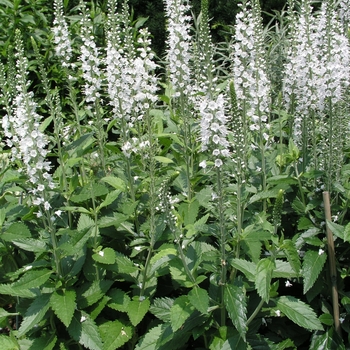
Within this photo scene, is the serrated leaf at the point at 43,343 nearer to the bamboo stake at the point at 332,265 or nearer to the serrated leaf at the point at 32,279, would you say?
the serrated leaf at the point at 32,279

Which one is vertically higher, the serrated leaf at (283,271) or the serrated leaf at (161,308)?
the serrated leaf at (283,271)

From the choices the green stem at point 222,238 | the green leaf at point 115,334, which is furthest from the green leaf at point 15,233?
the green stem at point 222,238

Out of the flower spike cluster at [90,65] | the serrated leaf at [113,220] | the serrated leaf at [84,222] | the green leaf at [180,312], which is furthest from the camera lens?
the flower spike cluster at [90,65]

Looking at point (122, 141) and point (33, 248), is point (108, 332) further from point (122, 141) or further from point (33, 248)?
point (122, 141)

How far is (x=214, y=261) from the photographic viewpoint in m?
2.82

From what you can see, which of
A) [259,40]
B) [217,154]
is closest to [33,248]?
[217,154]

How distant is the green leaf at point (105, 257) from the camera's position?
2.92m

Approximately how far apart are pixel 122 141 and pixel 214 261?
1328mm

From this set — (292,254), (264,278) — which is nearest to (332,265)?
(292,254)

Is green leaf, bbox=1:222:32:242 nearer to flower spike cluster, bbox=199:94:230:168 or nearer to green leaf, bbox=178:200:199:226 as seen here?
green leaf, bbox=178:200:199:226

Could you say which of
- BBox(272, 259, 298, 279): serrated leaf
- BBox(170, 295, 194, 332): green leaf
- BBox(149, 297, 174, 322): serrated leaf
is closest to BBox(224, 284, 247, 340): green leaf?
BBox(170, 295, 194, 332): green leaf

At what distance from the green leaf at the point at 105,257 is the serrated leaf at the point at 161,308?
1.28 ft

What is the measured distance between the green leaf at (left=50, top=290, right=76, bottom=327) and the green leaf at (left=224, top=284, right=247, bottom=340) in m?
0.94

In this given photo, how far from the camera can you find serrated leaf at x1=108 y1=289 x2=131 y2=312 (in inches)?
119
